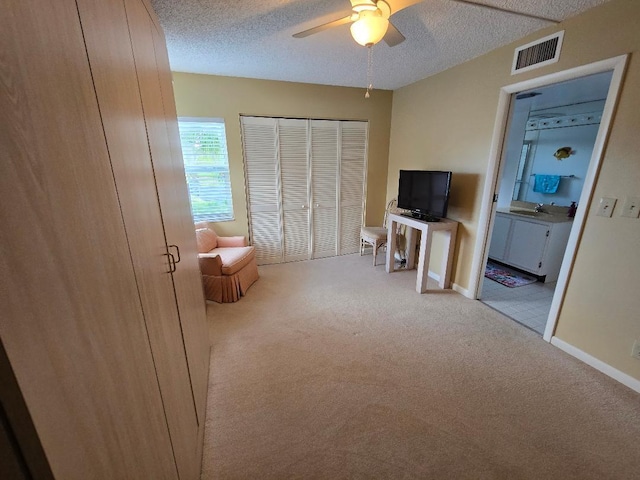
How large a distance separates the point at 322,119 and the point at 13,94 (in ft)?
12.0

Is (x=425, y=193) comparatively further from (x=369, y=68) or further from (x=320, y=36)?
(x=320, y=36)

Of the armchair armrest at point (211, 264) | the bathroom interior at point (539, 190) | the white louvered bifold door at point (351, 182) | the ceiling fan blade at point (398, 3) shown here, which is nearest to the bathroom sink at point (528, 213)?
the bathroom interior at point (539, 190)

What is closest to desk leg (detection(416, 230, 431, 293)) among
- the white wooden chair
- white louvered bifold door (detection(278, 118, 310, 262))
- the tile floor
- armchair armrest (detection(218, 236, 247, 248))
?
the tile floor

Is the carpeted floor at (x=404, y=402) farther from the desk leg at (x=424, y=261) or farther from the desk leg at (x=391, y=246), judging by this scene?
the desk leg at (x=391, y=246)

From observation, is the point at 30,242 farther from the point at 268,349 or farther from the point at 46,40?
the point at 268,349

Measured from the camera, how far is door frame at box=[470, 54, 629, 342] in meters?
1.79

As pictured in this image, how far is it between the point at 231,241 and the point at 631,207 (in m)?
3.61

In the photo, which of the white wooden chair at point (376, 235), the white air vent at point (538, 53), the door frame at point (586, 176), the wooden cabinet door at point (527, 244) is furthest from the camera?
the white wooden chair at point (376, 235)

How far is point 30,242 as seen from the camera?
41cm

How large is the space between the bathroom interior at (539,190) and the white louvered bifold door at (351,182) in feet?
6.04

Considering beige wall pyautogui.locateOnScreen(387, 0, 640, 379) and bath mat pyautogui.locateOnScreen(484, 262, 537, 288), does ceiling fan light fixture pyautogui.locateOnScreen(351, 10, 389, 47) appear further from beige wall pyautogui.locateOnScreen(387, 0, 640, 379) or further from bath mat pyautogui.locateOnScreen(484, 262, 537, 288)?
bath mat pyautogui.locateOnScreen(484, 262, 537, 288)

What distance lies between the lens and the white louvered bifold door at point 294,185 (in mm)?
3617

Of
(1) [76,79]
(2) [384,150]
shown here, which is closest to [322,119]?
(2) [384,150]

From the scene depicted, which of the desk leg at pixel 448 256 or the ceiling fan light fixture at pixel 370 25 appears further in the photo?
the desk leg at pixel 448 256
